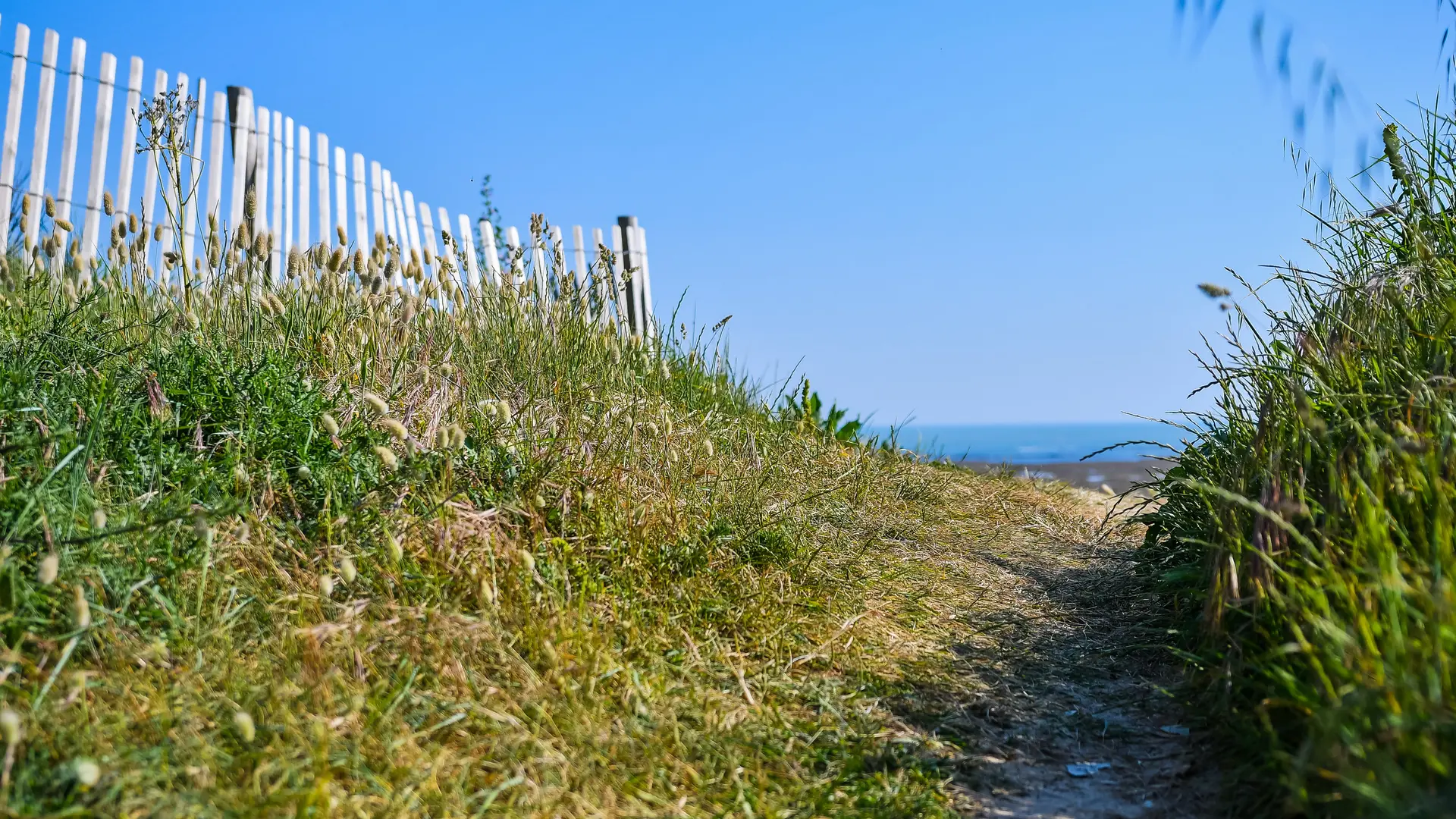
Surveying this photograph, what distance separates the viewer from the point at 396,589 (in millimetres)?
2434

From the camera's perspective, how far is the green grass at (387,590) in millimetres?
1852

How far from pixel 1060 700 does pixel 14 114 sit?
7920mm

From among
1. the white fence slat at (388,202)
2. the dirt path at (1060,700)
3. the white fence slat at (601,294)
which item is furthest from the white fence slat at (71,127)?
the dirt path at (1060,700)

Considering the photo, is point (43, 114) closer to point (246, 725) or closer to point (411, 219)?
point (411, 219)

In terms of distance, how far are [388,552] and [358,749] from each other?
772 mm

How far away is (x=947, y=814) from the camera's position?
202 centimetres

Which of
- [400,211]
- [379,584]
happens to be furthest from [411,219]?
[379,584]

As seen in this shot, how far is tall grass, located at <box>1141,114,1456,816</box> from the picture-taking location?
156 cm

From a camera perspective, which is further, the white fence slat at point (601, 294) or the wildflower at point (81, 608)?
the white fence slat at point (601, 294)

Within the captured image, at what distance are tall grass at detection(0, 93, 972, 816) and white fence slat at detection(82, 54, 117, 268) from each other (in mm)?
3758

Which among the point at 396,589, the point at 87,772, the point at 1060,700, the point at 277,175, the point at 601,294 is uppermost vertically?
the point at 277,175

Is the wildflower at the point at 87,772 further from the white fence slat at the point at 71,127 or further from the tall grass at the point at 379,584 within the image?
the white fence slat at the point at 71,127

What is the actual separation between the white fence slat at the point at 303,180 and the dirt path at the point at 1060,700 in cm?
616

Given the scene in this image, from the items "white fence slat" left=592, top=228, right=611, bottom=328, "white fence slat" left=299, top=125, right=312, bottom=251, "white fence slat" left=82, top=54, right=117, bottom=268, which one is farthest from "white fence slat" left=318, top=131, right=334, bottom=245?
"white fence slat" left=592, top=228, right=611, bottom=328
